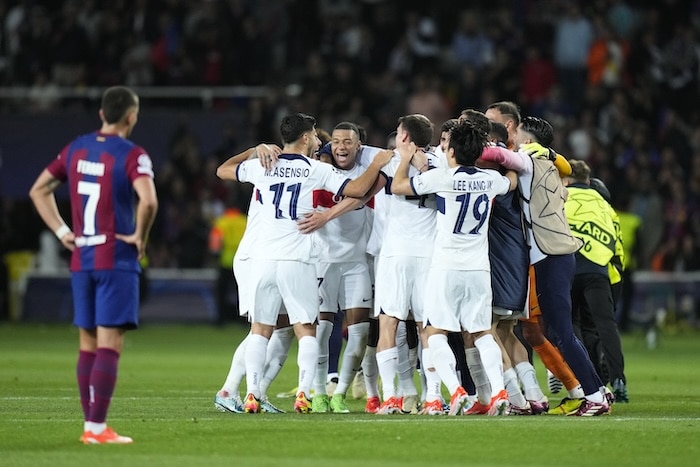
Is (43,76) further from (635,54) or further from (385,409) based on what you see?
(385,409)

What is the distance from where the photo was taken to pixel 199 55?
29.2 metres

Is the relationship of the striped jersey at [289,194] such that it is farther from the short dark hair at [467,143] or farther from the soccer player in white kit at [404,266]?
the short dark hair at [467,143]

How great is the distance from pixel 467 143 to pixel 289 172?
4.88ft

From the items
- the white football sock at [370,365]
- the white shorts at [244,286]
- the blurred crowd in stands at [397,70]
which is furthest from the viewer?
the blurred crowd in stands at [397,70]

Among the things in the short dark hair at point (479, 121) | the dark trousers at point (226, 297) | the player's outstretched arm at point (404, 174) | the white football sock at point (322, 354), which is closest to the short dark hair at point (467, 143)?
the short dark hair at point (479, 121)

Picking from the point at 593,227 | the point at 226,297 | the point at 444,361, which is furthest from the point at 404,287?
the point at 226,297

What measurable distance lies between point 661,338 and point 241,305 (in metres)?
14.7

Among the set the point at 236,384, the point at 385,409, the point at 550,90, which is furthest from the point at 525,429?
the point at 550,90

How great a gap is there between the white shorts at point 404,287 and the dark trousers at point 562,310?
3.20ft

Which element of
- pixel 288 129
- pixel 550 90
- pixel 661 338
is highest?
pixel 550 90

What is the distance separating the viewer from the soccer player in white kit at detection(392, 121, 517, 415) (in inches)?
452

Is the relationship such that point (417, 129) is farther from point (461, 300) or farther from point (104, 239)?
point (104, 239)

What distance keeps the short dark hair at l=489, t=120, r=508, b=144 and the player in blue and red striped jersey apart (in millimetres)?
3548

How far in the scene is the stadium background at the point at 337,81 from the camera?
1060 inches
